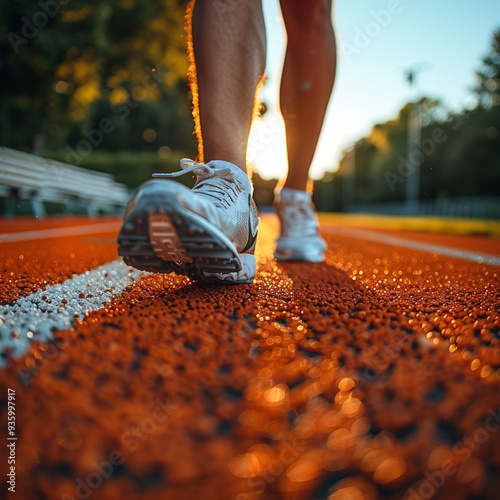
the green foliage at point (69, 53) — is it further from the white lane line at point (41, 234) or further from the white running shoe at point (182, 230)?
the white running shoe at point (182, 230)

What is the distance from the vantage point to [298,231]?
2076mm

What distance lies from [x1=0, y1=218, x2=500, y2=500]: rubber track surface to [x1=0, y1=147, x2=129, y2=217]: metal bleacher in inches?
262

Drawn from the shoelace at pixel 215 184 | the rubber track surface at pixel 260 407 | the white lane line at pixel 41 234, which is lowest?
the rubber track surface at pixel 260 407

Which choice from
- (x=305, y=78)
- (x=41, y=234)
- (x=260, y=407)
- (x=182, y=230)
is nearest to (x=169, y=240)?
(x=182, y=230)

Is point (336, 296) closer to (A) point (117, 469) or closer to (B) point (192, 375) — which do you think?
(B) point (192, 375)

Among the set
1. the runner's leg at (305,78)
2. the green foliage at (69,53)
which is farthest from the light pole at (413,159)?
the runner's leg at (305,78)

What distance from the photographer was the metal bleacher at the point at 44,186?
6.69m

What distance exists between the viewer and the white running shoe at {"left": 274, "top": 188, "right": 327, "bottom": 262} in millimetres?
2039

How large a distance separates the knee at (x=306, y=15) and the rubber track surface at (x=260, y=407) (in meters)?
1.60

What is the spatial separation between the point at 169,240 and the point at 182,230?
5 centimetres

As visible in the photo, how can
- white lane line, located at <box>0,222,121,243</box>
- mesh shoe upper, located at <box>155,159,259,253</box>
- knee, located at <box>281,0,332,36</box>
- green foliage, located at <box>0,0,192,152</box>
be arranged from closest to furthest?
mesh shoe upper, located at <box>155,159,259,253</box>, knee, located at <box>281,0,332,36</box>, white lane line, located at <box>0,222,121,243</box>, green foliage, located at <box>0,0,192,152</box>

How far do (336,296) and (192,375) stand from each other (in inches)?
26.1

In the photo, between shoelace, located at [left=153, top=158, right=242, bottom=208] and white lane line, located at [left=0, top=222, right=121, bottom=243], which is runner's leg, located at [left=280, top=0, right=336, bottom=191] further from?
white lane line, located at [left=0, top=222, right=121, bottom=243]

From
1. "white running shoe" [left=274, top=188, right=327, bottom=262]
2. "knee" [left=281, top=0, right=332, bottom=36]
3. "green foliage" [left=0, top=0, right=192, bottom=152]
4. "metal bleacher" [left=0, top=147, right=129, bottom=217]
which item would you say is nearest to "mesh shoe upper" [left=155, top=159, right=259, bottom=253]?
"white running shoe" [left=274, top=188, right=327, bottom=262]
